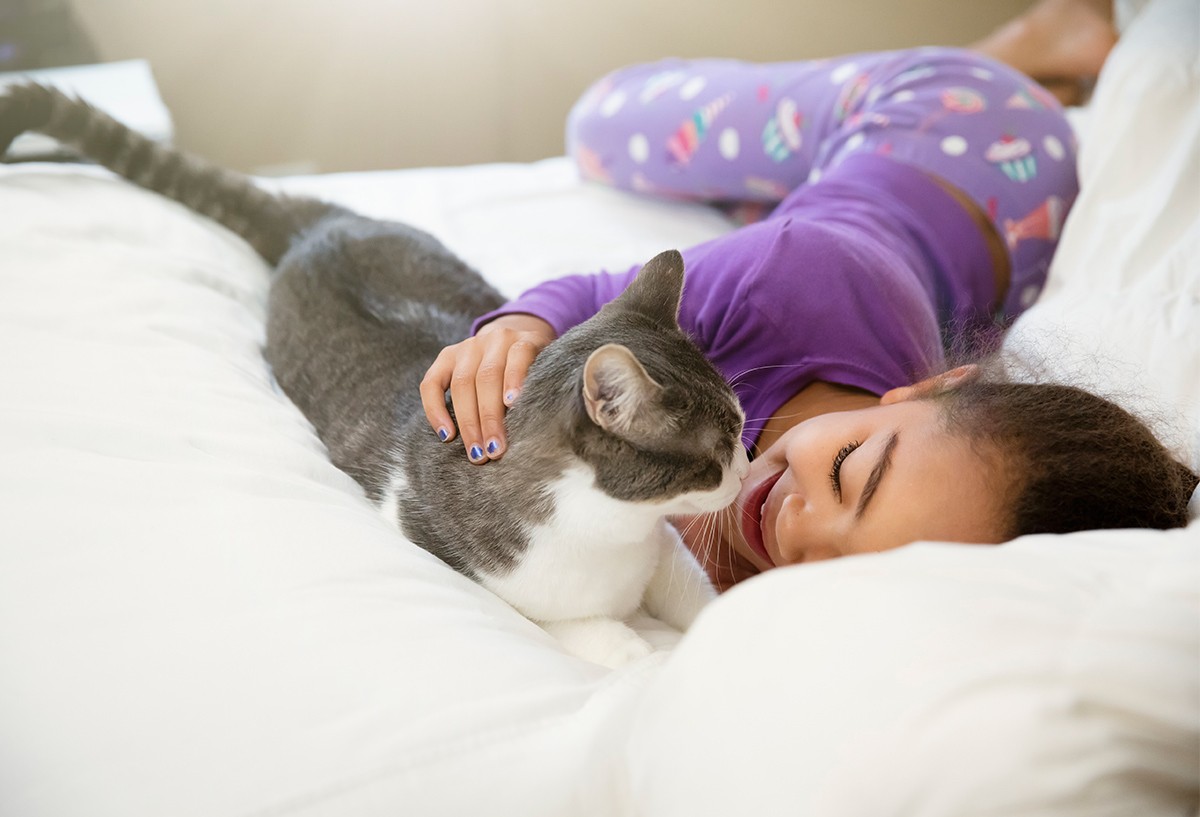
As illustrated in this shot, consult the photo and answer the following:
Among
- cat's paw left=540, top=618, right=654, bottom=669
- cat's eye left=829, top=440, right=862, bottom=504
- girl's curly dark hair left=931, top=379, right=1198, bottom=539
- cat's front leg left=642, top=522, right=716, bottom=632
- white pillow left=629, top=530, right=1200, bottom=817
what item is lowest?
cat's front leg left=642, top=522, right=716, bottom=632

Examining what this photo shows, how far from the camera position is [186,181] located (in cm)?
164

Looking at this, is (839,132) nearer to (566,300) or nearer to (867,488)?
(566,300)

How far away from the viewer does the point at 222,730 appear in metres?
0.63

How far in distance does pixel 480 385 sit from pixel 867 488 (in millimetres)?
442

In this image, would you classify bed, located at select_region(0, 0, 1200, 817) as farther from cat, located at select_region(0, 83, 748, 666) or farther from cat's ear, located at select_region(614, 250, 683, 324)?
cat's ear, located at select_region(614, 250, 683, 324)

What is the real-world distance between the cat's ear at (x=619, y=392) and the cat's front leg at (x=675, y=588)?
0.23 metres

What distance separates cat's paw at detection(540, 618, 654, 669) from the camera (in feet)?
2.99

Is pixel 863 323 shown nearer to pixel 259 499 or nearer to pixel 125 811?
pixel 259 499

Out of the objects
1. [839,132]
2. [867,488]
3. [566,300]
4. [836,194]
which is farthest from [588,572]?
[839,132]

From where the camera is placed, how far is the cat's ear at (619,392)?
32.1 inches

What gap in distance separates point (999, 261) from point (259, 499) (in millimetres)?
1408

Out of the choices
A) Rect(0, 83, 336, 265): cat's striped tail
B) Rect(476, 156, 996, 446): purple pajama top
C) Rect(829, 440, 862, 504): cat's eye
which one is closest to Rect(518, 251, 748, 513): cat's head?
Rect(829, 440, 862, 504): cat's eye

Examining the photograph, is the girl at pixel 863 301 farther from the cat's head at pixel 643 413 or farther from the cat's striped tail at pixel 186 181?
the cat's striped tail at pixel 186 181

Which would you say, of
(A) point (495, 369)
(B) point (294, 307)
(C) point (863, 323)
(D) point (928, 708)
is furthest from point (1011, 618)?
(B) point (294, 307)
